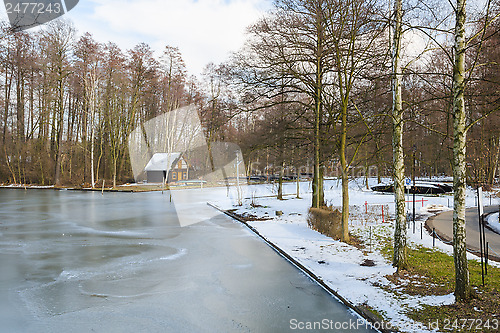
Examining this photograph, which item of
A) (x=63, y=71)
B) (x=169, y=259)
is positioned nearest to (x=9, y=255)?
(x=169, y=259)

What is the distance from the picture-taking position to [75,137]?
53344mm

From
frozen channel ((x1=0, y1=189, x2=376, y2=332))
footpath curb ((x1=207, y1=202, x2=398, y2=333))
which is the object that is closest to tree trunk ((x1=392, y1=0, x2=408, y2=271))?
footpath curb ((x1=207, y1=202, x2=398, y2=333))

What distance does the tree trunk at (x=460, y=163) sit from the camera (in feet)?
18.8

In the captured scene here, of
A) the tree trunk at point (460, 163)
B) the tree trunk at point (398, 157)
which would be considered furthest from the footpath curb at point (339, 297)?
the tree trunk at point (398, 157)

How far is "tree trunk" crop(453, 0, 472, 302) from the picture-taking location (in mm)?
5719

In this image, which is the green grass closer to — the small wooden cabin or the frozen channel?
Answer: the frozen channel

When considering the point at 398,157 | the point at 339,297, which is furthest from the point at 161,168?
the point at 339,297

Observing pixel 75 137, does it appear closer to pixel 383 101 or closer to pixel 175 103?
pixel 175 103

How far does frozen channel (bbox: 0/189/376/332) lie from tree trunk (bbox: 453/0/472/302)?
1.98m

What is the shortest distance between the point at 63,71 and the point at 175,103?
14837 millimetres

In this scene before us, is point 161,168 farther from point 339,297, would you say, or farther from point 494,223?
point 339,297

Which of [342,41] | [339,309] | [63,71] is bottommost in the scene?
[339,309]

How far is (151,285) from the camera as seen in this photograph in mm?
7586

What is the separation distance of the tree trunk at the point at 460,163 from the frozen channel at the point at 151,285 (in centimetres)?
198
